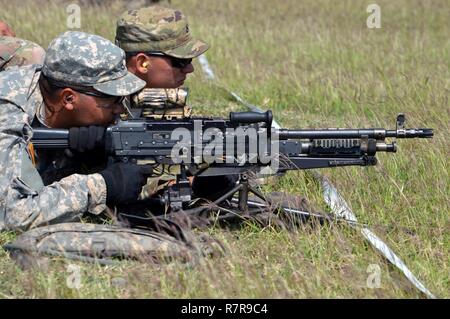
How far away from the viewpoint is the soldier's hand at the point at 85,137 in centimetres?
518

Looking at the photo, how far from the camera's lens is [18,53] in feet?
22.8

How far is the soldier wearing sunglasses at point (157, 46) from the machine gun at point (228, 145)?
1.01 m

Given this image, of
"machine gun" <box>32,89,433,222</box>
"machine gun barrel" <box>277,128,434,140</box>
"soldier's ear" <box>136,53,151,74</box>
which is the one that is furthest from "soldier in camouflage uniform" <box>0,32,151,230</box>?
"soldier's ear" <box>136,53,151,74</box>

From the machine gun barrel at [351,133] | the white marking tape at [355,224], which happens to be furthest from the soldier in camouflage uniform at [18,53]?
the machine gun barrel at [351,133]

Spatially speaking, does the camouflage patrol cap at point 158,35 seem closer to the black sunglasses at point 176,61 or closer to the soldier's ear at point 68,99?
the black sunglasses at point 176,61

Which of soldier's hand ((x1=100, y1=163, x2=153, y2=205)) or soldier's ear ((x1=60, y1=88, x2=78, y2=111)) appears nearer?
soldier's hand ((x1=100, y1=163, x2=153, y2=205))

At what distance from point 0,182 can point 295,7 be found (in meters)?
15.7

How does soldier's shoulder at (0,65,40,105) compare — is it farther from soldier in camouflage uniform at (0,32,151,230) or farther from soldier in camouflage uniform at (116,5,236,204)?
soldier in camouflage uniform at (116,5,236,204)

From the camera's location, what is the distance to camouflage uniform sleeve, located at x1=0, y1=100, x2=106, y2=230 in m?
4.95

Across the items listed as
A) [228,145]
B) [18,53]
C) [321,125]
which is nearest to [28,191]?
[228,145]

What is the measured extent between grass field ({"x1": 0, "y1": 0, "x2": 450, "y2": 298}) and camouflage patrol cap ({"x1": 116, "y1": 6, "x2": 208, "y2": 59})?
1121 millimetres

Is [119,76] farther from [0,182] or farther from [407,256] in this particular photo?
[407,256]

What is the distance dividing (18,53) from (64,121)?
187 cm

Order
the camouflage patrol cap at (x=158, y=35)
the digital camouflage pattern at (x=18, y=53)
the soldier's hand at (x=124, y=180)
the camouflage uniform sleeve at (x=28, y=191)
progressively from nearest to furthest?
the camouflage uniform sleeve at (x=28, y=191) < the soldier's hand at (x=124, y=180) < the camouflage patrol cap at (x=158, y=35) < the digital camouflage pattern at (x=18, y=53)
